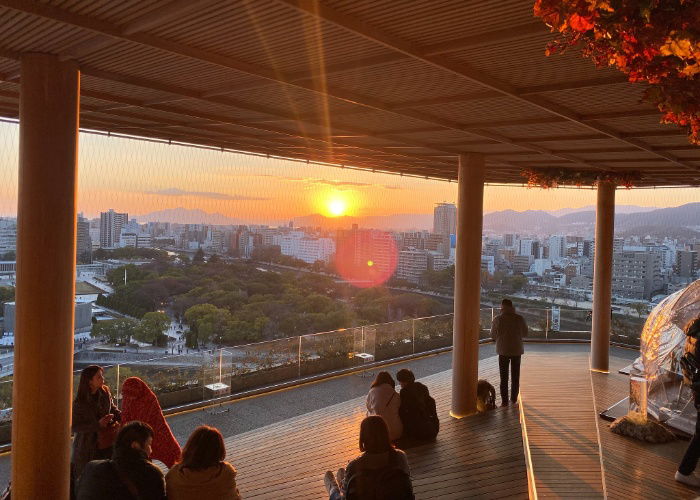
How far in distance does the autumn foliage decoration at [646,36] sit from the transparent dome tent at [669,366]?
616 centimetres

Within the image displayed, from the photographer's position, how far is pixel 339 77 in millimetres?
5508

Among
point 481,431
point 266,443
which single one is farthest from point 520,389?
point 266,443

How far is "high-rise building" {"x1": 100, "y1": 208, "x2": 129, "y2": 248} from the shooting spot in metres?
23.9

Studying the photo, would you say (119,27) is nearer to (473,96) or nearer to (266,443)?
(473,96)

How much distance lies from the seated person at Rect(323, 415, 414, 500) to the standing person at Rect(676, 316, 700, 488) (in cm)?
336

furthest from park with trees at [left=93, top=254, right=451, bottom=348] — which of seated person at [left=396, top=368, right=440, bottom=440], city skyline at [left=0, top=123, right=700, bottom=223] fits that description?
seated person at [left=396, top=368, right=440, bottom=440]

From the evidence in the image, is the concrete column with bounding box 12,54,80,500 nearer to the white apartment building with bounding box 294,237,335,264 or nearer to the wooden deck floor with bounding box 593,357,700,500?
the wooden deck floor with bounding box 593,357,700,500

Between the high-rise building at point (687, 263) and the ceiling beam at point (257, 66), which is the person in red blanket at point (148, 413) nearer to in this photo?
the ceiling beam at point (257, 66)

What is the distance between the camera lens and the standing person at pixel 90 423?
17.4 ft

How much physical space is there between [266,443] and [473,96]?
18.4 feet

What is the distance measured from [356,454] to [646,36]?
686 cm

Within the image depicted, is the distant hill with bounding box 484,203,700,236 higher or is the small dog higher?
the distant hill with bounding box 484,203,700,236

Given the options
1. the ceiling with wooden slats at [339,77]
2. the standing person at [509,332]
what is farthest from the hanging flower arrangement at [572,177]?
the standing person at [509,332]

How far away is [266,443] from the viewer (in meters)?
8.34
